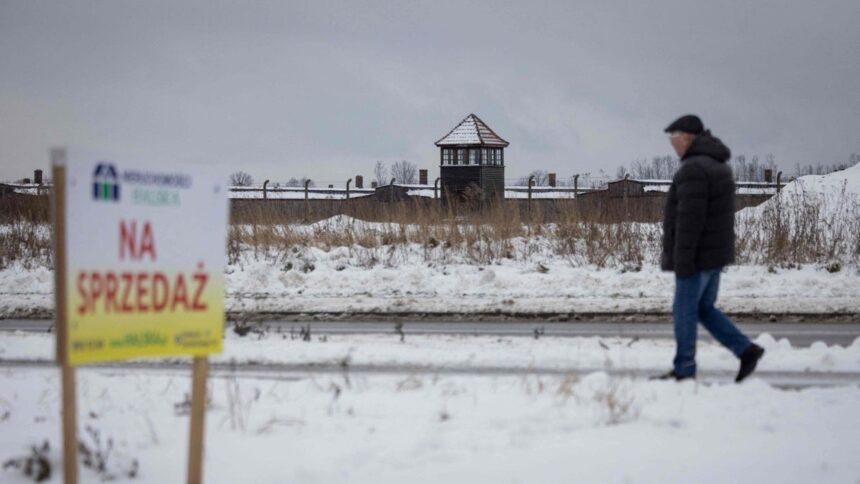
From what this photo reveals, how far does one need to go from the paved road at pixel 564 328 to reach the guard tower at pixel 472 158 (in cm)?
3098

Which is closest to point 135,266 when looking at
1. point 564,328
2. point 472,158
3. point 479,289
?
point 564,328

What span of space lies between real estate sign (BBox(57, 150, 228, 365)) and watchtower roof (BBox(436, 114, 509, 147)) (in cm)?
3839

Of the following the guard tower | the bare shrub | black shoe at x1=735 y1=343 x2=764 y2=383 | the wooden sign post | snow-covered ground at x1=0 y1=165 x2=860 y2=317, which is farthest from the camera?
the guard tower

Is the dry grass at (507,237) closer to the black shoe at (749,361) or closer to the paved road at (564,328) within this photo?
the paved road at (564,328)

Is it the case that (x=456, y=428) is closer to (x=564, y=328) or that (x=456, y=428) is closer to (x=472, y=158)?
(x=564, y=328)

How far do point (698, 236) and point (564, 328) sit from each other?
3841mm

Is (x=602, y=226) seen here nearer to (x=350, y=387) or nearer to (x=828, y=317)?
(x=828, y=317)

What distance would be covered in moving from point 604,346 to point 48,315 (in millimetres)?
7734

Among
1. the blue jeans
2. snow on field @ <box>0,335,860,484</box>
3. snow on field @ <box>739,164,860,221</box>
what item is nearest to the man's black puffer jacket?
the blue jeans

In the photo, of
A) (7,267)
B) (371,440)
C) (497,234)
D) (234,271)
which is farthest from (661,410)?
(7,267)

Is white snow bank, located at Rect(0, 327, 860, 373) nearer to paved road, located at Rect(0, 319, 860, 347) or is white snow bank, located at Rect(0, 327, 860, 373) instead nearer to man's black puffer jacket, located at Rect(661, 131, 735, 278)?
paved road, located at Rect(0, 319, 860, 347)

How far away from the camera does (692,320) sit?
682 centimetres

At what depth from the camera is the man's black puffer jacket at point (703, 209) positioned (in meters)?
6.61

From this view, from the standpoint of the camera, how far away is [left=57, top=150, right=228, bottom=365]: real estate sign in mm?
3625
